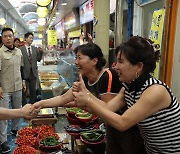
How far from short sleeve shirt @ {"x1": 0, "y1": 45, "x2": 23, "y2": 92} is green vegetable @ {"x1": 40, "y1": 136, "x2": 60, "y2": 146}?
5.91ft

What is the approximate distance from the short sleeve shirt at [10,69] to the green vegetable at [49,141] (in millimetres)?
1802

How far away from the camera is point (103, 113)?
1767 millimetres

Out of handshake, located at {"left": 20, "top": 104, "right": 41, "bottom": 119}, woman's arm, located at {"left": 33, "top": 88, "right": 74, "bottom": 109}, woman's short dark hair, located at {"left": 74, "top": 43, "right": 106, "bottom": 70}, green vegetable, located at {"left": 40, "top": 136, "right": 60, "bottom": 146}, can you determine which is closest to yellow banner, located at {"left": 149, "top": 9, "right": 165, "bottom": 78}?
woman's short dark hair, located at {"left": 74, "top": 43, "right": 106, "bottom": 70}

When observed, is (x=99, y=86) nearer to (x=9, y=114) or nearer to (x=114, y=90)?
(x=114, y=90)

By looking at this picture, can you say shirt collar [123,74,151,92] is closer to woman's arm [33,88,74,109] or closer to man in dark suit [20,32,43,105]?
woman's arm [33,88,74,109]

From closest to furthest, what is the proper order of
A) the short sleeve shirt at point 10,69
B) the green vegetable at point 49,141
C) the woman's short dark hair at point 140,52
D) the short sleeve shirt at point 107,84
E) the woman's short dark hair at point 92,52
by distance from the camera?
1. the woman's short dark hair at point 140,52
2. the short sleeve shirt at point 107,84
3. the woman's short dark hair at point 92,52
4. the green vegetable at point 49,141
5. the short sleeve shirt at point 10,69

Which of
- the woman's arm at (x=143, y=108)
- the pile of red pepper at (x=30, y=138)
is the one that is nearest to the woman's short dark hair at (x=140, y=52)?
the woman's arm at (x=143, y=108)

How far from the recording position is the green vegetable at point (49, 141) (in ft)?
11.5

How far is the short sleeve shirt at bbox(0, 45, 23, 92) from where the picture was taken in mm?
4816

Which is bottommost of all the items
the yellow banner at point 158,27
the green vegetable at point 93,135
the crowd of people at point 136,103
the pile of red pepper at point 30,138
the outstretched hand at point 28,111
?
the pile of red pepper at point 30,138

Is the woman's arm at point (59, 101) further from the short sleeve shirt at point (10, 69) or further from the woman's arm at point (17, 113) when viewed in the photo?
the short sleeve shirt at point (10, 69)

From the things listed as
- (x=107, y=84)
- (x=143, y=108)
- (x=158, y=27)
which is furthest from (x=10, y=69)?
(x=143, y=108)

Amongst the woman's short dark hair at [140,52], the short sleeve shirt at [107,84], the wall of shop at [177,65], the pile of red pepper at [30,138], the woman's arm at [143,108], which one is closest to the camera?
the woman's arm at [143,108]

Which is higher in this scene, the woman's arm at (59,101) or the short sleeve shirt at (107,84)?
the short sleeve shirt at (107,84)
